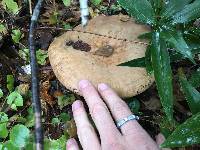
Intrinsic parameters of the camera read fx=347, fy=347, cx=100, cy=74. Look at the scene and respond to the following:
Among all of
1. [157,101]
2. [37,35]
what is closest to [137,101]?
[157,101]

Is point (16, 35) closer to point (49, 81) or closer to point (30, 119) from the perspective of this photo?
point (49, 81)

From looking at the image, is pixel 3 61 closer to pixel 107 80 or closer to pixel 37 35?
pixel 37 35

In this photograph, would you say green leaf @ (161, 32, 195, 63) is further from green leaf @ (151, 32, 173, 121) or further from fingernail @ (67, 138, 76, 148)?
fingernail @ (67, 138, 76, 148)

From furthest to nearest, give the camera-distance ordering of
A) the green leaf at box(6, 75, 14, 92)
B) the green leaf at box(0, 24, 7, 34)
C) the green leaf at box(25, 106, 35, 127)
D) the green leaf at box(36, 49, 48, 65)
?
the green leaf at box(0, 24, 7, 34)
the green leaf at box(36, 49, 48, 65)
the green leaf at box(6, 75, 14, 92)
the green leaf at box(25, 106, 35, 127)

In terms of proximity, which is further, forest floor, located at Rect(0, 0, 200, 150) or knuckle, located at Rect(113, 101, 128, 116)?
forest floor, located at Rect(0, 0, 200, 150)

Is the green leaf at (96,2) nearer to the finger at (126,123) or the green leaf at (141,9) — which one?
the green leaf at (141,9)

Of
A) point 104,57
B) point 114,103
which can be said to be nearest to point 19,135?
point 114,103

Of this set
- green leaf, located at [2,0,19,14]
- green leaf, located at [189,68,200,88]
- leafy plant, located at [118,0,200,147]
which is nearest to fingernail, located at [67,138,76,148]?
leafy plant, located at [118,0,200,147]
